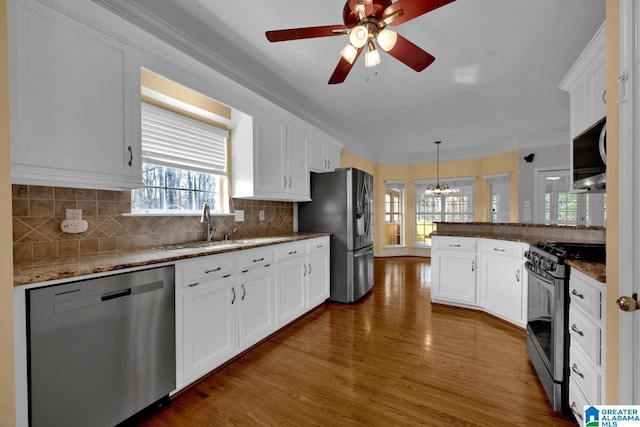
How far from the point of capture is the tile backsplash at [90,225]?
153cm

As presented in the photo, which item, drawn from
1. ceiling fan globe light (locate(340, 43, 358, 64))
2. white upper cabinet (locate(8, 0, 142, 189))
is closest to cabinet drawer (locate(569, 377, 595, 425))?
ceiling fan globe light (locate(340, 43, 358, 64))

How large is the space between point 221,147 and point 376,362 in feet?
8.34

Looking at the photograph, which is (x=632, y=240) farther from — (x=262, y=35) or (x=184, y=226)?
(x=184, y=226)

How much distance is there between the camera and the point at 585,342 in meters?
1.41

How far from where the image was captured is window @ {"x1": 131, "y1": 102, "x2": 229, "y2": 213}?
2.22 metres

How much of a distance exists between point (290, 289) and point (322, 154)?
2.07 meters

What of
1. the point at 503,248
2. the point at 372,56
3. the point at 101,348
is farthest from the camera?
the point at 503,248

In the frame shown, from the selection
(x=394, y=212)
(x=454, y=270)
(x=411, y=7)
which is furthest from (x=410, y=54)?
(x=394, y=212)

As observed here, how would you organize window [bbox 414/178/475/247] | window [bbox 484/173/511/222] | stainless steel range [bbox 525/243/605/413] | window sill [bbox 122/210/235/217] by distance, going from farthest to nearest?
window [bbox 414/178/475/247] → window [bbox 484/173/511/222] → window sill [bbox 122/210/235/217] → stainless steel range [bbox 525/243/605/413]

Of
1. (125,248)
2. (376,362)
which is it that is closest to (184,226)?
(125,248)

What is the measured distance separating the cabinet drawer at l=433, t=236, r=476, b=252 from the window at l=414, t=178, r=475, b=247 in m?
3.64

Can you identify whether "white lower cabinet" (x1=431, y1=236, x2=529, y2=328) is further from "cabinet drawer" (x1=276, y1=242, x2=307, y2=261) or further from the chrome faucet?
the chrome faucet

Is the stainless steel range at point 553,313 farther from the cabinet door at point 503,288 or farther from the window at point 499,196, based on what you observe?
the window at point 499,196

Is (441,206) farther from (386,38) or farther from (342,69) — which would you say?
(386,38)
